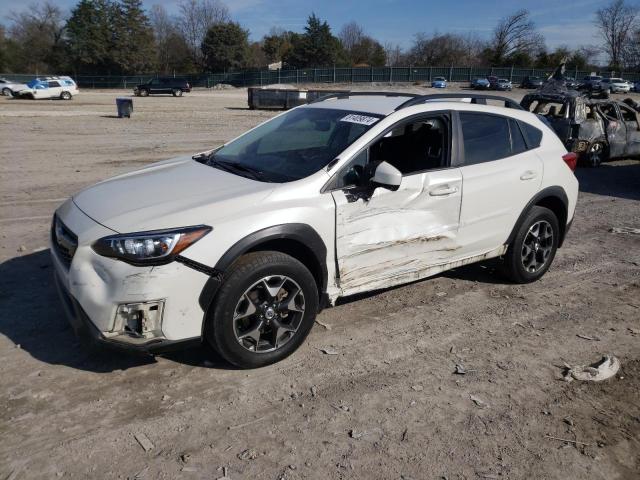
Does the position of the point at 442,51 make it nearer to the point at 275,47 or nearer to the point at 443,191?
the point at 275,47

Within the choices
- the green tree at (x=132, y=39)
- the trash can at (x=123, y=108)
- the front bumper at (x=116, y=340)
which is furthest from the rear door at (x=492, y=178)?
the green tree at (x=132, y=39)

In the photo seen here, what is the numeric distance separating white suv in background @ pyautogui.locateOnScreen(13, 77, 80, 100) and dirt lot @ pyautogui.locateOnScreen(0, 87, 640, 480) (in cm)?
3805

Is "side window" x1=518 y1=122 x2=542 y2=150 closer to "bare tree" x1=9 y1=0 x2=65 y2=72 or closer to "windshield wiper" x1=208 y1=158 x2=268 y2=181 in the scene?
"windshield wiper" x1=208 y1=158 x2=268 y2=181

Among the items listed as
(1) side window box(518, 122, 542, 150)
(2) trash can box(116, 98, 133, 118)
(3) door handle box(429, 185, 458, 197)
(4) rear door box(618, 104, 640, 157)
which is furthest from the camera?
(2) trash can box(116, 98, 133, 118)

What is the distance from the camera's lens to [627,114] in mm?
13234

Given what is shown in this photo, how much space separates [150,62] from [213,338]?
8046 centimetres

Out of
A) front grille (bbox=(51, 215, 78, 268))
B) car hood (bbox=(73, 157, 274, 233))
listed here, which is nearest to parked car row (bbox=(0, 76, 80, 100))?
car hood (bbox=(73, 157, 274, 233))

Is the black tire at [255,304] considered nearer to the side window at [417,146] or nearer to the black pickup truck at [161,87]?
the side window at [417,146]

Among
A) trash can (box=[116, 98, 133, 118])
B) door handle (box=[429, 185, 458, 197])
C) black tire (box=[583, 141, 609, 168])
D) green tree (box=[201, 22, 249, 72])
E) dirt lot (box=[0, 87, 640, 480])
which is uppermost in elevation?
green tree (box=[201, 22, 249, 72])

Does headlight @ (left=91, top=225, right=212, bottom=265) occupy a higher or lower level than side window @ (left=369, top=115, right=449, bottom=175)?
lower

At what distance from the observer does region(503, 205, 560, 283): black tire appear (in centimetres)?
508

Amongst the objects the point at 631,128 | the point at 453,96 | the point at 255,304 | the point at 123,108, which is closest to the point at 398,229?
the point at 255,304

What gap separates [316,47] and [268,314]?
83.4 m

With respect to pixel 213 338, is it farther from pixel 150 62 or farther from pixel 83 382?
pixel 150 62
